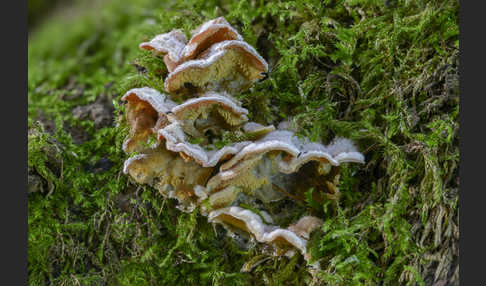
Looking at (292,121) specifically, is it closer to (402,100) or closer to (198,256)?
(402,100)

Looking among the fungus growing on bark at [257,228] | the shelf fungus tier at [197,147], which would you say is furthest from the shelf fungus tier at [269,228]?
the shelf fungus tier at [197,147]

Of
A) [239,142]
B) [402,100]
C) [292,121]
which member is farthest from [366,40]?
[239,142]

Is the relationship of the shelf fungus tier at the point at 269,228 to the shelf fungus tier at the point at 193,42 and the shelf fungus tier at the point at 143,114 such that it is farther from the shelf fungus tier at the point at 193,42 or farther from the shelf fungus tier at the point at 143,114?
the shelf fungus tier at the point at 193,42

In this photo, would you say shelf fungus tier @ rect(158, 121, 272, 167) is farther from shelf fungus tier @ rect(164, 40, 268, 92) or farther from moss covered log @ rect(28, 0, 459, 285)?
moss covered log @ rect(28, 0, 459, 285)

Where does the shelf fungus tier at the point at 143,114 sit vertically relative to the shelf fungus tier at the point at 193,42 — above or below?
below

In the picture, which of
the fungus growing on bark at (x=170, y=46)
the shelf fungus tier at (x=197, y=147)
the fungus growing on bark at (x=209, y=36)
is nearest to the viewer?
the shelf fungus tier at (x=197, y=147)

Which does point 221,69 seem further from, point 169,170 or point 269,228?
point 269,228
